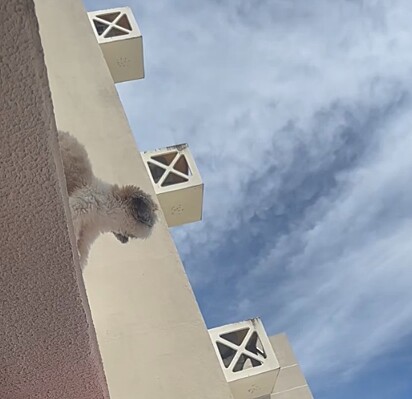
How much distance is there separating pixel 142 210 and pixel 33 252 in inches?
25.1

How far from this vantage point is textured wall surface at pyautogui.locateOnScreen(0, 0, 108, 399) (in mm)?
1115

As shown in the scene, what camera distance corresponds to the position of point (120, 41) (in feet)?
17.7

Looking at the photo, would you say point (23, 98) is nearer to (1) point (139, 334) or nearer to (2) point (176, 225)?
(1) point (139, 334)

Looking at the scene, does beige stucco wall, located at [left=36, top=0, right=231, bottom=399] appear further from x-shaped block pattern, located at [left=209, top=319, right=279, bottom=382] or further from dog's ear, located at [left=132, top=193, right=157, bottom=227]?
dog's ear, located at [left=132, top=193, right=157, bottom=227]

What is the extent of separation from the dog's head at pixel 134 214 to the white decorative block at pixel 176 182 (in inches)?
94.9

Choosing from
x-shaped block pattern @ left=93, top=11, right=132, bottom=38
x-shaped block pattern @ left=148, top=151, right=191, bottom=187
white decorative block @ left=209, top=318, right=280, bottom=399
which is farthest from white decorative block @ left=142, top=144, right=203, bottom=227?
x-shaped block pattern @ left=93, top=11, right=132, bottom=38

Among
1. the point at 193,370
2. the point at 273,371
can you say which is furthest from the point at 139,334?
the point at 273,371

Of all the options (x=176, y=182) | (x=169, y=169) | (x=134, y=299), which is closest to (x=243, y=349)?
(x=134, y=299)

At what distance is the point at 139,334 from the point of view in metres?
3.30

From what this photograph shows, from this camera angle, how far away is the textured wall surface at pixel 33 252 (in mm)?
1115

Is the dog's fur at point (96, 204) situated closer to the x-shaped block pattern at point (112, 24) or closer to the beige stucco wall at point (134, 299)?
the beige stucco wall at point (134, 299)

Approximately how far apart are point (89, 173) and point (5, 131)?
77cm

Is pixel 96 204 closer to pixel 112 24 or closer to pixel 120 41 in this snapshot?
pixel 120 41

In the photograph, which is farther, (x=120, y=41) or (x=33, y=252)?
(x=120, y=41)
